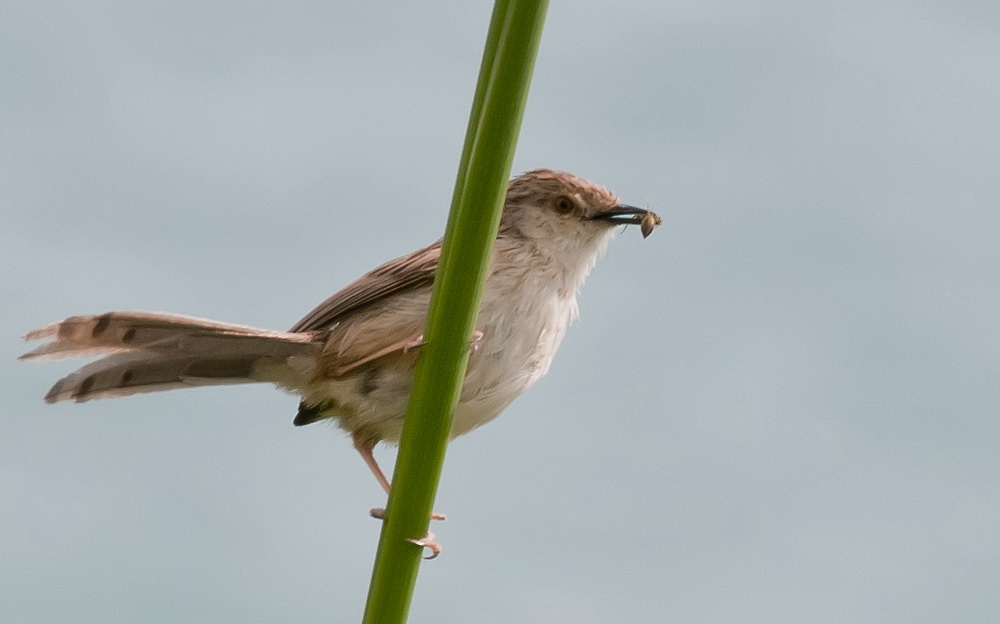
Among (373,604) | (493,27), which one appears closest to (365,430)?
(373,604)

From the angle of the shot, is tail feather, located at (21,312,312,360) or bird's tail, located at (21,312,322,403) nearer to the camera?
tail feather, located at (21,312,312,360)

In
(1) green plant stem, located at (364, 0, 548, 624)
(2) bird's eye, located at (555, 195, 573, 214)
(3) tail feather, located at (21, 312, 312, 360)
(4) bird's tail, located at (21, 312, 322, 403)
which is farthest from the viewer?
(2) bird's eye, located at (555, 195, 573, 214)

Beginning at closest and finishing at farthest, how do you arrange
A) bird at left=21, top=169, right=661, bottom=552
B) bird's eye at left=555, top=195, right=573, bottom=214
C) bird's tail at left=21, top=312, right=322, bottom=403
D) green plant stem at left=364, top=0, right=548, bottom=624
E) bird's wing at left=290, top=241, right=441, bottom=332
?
green plant stem at left=364, top=0, right=548, bottom=624, bird's tail at left=21, top=312, right=322, bottom=403, bird at left=21, top=169, right=661, bottom=552, bird's wing at left=290, top=241, right=441, bottom=332, bird's eye at left=555, top=195, right=573, bottom=214

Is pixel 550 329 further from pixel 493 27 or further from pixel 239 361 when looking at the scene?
pixel 493 27

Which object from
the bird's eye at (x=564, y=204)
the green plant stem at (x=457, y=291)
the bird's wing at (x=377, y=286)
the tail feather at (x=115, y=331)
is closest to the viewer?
the green plant stem at (x=457, y=291)

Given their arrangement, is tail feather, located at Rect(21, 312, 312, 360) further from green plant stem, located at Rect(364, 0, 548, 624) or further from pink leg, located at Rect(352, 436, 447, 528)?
green plant stem, located at Rect(364, 0, 548, 624)

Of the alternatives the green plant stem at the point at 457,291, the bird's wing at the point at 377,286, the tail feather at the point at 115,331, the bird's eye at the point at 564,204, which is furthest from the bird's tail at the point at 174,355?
the green plant stem at the point at 457,291

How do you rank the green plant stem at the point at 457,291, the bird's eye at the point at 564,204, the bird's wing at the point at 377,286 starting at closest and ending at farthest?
the green plant stem at the point at 457,291, the bird's wing at the point at 377,286, the bird's eye at the point at 564,204

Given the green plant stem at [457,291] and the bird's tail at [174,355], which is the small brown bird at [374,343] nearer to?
the bird's tail at [174,355]

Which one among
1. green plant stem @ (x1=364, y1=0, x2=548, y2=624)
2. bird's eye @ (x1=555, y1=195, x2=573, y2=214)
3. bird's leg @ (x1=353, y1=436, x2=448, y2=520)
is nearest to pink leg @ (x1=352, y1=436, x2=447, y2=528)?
bird's leg @ (x1=353, y1=436, x2=448, y2=520)
